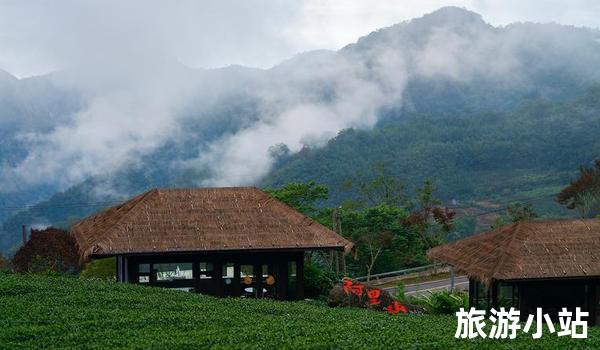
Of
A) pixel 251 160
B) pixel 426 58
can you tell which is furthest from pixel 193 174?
pixel 426 58

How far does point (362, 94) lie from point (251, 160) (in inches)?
1330

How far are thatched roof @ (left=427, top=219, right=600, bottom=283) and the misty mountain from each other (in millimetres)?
52930

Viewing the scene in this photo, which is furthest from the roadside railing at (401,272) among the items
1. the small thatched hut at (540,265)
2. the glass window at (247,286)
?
the small thatched hut at (540,265)

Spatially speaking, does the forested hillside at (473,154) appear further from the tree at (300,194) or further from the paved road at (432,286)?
the paved road at (432,286)

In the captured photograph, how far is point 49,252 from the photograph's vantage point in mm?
32406

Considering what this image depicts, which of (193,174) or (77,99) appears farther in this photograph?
(77,99)

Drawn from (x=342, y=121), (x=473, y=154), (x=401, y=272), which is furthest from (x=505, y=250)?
(x=342, y=121)

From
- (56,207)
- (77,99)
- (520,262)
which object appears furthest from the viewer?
(77,99)

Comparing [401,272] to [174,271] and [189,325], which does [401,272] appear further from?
[189,325]

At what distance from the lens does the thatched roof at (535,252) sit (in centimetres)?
1762

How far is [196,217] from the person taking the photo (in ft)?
67.4

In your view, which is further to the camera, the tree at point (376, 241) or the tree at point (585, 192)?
the tree at point (585, 192)

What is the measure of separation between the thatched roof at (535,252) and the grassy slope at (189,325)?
3103 millimetres

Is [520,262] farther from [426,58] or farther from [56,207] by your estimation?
[426,58]
